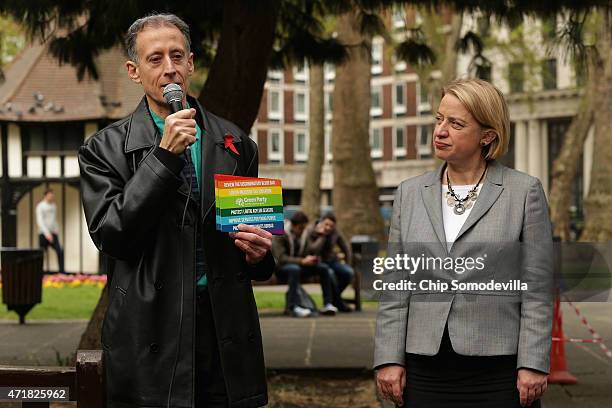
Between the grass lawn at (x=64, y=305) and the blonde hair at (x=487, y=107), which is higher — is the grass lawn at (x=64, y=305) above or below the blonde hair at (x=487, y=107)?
below

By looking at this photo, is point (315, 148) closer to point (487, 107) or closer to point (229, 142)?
point (487, 107)

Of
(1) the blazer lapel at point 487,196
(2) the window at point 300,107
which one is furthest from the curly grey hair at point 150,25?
(2) the window at point 300,107

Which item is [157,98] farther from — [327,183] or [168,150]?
[327,183]

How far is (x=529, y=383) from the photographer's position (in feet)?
10.7

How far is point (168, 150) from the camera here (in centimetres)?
298

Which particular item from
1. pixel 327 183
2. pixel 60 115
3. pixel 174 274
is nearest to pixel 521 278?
pixel 174 274

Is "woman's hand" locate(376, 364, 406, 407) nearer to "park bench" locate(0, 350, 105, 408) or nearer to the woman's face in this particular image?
the woman's face

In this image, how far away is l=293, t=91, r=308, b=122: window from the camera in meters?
71.0

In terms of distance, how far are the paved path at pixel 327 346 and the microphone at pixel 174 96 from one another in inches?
168

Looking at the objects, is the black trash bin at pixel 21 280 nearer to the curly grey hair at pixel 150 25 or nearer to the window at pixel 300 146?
the curly grey hair at pixel 150 25

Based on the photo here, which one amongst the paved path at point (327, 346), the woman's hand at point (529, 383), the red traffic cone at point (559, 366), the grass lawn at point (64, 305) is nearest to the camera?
the woman's hand at point (529, 383)

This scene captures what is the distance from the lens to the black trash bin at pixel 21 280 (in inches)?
486

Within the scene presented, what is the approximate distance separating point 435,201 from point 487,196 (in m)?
0.17

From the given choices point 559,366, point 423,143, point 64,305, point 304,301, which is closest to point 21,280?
point 64,305
